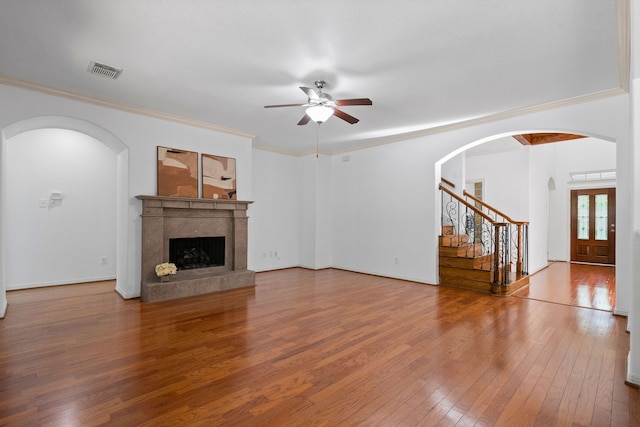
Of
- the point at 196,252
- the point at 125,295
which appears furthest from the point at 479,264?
the point at 125,295

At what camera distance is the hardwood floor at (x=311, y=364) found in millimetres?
2041

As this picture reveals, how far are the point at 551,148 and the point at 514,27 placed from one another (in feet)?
24.5

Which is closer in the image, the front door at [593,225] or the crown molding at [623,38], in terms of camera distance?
the crown molding at [623,38]

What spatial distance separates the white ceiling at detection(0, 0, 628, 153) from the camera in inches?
97.7

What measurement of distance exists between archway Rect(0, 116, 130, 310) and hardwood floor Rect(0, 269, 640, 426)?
1.94ft

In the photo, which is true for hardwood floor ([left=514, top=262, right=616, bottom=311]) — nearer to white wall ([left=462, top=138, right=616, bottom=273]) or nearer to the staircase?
the staircase

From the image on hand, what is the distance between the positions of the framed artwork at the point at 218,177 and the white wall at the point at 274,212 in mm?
1076

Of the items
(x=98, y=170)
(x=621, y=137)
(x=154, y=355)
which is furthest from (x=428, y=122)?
(x=98, y=170)

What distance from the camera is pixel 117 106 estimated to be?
464 cm

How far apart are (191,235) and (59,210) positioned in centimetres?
247

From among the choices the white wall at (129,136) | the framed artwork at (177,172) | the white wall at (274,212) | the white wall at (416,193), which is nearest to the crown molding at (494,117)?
the white wall at (416,193)

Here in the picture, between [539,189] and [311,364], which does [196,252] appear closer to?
[311,364]

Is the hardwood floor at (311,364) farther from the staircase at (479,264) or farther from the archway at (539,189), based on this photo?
the archway at (539,189)

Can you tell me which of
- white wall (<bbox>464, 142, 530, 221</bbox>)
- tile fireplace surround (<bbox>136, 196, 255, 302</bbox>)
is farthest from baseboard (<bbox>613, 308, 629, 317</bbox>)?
tile fireplace surround (<bbox>136, 196, 255, 302</bbox>)
